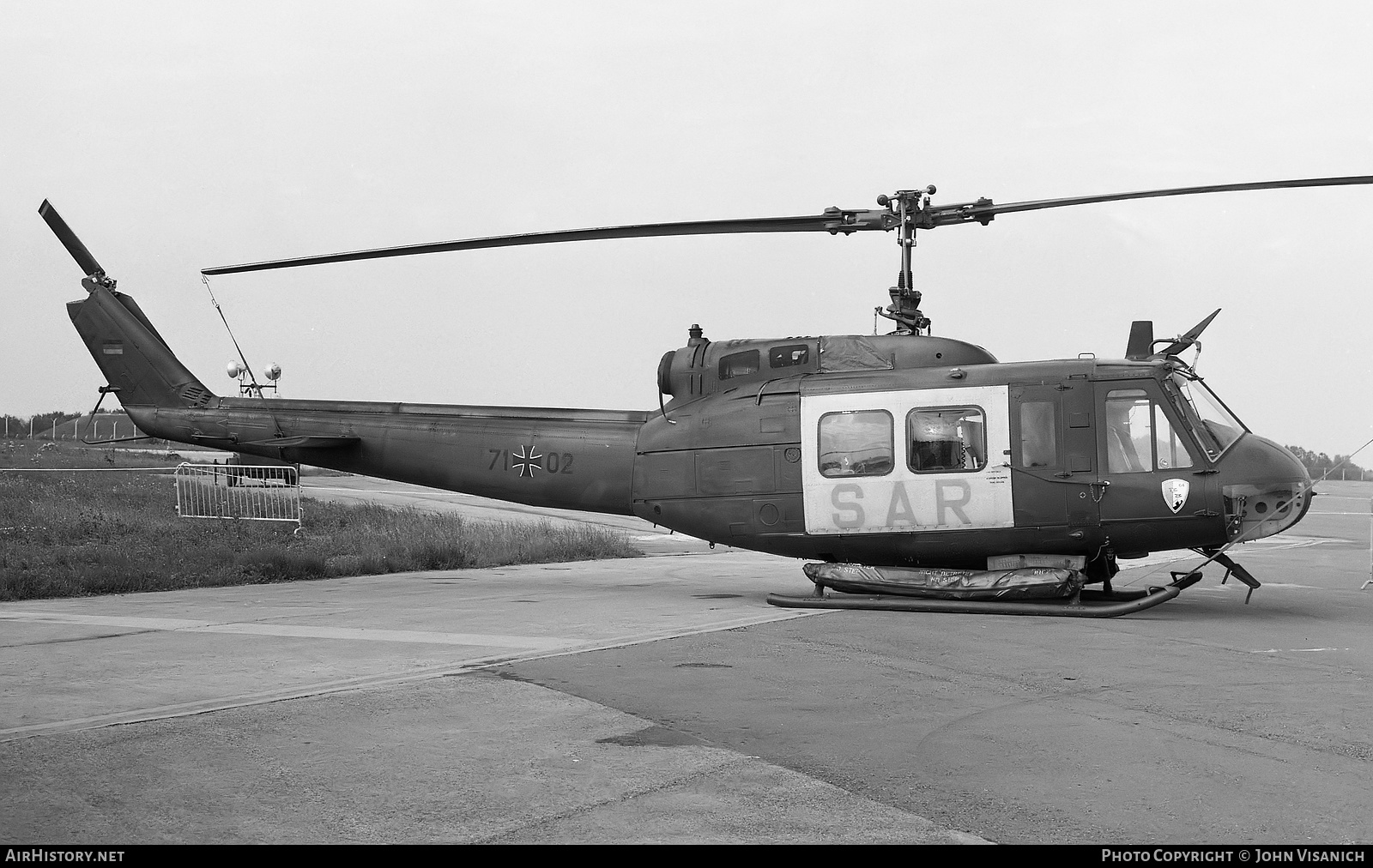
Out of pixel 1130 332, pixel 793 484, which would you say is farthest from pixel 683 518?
pixel 1130 332

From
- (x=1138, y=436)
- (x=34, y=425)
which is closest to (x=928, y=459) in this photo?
(x=1138, y=436)

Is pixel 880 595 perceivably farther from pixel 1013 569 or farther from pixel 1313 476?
pixel 1313 476

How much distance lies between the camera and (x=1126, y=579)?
1501cm

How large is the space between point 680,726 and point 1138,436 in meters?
6.88

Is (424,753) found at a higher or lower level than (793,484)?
lower

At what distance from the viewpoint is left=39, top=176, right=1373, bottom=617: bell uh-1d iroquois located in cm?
1055

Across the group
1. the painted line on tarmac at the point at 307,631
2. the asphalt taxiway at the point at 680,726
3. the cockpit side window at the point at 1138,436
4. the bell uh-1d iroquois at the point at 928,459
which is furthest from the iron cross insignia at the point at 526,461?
the cockpit side window at the point at 1138,436

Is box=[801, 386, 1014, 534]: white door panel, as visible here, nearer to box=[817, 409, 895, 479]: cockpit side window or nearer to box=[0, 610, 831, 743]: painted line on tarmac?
box=[817, 409, 895, 479]: cockpit side window

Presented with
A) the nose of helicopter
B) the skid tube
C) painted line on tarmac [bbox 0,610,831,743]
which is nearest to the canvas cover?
the skid tube

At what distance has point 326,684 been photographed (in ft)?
22.0

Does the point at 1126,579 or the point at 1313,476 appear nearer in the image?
the point at 1313,476

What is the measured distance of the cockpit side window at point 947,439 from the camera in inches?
433

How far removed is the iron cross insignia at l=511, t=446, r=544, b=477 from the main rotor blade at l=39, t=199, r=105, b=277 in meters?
7.34

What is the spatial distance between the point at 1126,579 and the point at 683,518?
667 cm
